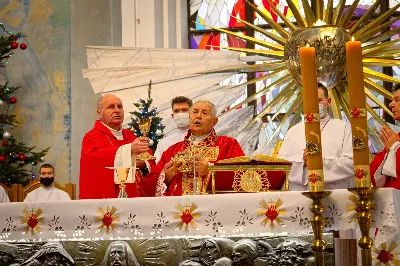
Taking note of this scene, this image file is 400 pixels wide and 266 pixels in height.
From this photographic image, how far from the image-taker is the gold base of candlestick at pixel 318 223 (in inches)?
162

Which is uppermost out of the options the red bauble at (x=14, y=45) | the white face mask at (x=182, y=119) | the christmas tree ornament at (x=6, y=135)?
the red bauble at (x=14, y=45)

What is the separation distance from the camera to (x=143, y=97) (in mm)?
10484

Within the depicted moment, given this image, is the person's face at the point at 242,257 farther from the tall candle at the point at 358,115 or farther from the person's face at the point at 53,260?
the person's face at the point at 53,260

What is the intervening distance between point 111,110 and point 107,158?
1.72ft

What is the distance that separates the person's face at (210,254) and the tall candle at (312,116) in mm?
812

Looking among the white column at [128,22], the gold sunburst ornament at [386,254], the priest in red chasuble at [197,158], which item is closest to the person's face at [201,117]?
the priest in red chasuble at [197,158]

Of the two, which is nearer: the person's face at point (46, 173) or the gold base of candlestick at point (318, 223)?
the gold base of candlestick at point (318, 223)

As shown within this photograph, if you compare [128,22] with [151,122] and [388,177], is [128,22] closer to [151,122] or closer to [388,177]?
[151,122]

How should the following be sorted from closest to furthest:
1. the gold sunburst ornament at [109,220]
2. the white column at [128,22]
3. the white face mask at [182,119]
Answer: the gold sunburst ornament at [109,220], the white face mask at [182,119], the white column at [128,22]

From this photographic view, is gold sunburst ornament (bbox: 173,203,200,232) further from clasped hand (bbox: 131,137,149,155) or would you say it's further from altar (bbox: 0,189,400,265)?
clasped hand (bbox: 131,137,149,155)

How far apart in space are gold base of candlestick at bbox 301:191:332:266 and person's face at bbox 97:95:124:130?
8.78 ft

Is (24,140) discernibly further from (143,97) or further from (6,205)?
(6,205)

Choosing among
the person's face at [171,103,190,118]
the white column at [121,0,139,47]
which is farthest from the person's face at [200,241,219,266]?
the white column at [121,0,139,47]

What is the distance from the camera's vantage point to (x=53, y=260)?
16.1ft
